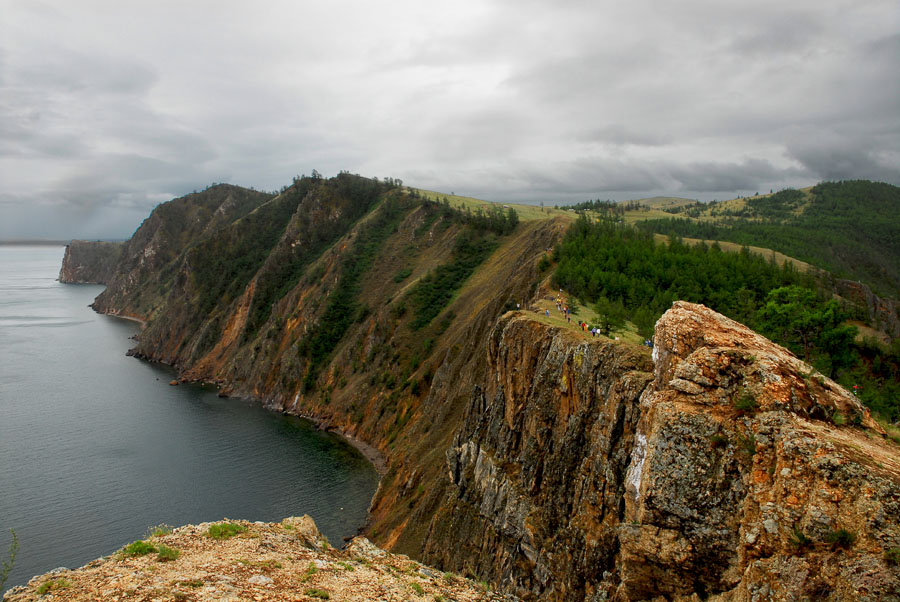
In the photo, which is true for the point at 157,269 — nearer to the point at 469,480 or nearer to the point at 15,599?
the point at 469,480

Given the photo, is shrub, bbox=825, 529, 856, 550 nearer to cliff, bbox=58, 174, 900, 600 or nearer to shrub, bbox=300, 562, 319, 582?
cliff, bbox=58, 174, 900, 600

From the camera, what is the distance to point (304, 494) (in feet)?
189

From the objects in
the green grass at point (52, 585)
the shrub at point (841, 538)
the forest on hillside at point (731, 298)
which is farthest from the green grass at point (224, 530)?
the forest on hillside at point (731, 298)

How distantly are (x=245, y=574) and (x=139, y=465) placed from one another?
204 feet

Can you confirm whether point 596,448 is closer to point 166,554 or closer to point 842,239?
point 166,554

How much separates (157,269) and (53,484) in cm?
14718

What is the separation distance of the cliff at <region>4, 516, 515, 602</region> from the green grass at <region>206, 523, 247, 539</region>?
66 millimetres

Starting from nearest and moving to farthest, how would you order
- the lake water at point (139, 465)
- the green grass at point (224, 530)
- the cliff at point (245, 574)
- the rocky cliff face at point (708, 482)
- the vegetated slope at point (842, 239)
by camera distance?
the rocky cliff face at point (708, 482) → the cliff at point (245, 574) → the green grass at point (224, 530) → the lake water at point (139, 465) → the vegetated slope at point (842, 239)

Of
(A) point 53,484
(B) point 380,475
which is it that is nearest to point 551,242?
(B) point 380,475

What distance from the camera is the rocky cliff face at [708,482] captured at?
34.4 ft

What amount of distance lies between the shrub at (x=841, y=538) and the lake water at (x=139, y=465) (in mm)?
45924

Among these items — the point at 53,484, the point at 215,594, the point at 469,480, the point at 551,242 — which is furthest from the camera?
the point at 551,242

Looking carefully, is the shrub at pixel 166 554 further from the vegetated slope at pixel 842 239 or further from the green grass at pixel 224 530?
the vegetated slope at pixel 842 239

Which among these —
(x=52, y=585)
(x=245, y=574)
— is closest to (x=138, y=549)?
(x=52, y=585)
